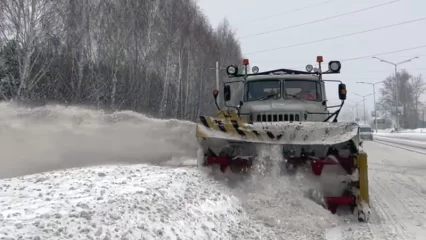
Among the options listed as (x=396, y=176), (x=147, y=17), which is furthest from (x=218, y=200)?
(x=147, y=17)

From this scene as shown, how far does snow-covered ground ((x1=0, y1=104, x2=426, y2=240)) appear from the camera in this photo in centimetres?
465

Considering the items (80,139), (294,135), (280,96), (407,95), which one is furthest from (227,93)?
(407,95)

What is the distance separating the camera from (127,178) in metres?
7.49

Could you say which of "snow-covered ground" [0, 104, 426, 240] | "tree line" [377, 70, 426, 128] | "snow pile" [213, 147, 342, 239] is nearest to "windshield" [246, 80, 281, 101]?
"snow pile" [213, 147, 342, 239]

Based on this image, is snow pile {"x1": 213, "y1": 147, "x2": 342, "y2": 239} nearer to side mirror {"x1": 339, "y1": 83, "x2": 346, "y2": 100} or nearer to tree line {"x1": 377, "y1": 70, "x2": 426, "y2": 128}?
side mirror {"x1": 339, "y1": 83, "x2": 346, "y2": 100}

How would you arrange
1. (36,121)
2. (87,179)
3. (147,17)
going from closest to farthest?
(87,179)
(36,121)
(147,17)

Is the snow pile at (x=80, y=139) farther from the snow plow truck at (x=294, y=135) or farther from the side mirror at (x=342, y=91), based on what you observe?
the side mirror at (x=342, y=91)

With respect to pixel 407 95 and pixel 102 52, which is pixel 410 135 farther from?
pixel 407 95

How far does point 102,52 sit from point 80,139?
18.1m

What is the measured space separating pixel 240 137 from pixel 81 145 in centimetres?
572

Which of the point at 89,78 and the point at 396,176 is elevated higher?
the point at 89,78

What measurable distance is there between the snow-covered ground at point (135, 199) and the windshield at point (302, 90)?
242 centimetres

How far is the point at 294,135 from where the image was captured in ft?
24.2

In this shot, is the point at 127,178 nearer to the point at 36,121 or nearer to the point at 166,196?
the point at 166,196
